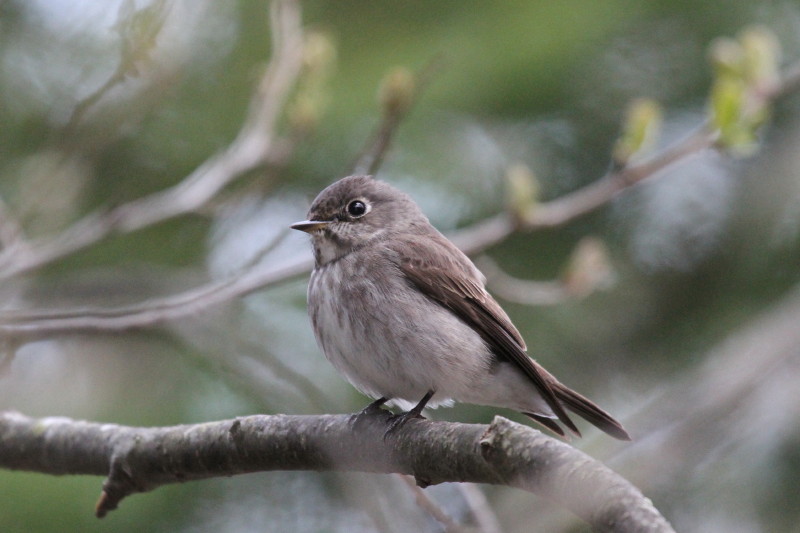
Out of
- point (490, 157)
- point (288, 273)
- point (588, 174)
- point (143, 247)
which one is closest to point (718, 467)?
point (588, 174)

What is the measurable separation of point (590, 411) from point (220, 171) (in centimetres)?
189

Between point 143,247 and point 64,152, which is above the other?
point 143,247

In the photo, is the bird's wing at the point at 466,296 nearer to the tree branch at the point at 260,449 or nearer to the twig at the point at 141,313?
the twig at the point at 141,313

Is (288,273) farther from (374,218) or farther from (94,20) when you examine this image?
(94,20)

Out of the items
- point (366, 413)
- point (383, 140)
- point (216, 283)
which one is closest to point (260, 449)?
point (366, 413)

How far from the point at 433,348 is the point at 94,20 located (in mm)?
2377

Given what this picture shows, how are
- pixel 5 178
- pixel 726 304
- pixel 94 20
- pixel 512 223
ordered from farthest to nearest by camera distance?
pixel 726 304
pixel 5 178
pixel 94 20
pixel 512 223


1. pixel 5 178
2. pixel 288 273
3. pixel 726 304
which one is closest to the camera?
pixel 288 273

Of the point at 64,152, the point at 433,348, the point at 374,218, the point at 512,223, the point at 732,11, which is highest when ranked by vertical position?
the point at 732,11

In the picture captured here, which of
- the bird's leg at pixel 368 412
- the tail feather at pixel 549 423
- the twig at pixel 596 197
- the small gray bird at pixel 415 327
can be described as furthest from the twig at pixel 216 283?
the tail feather at pixel 549 423

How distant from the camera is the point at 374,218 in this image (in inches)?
190

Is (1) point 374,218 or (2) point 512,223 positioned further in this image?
(1) point 374,218

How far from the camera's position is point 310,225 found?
181 inches

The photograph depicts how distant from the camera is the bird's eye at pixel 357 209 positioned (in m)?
4.77
